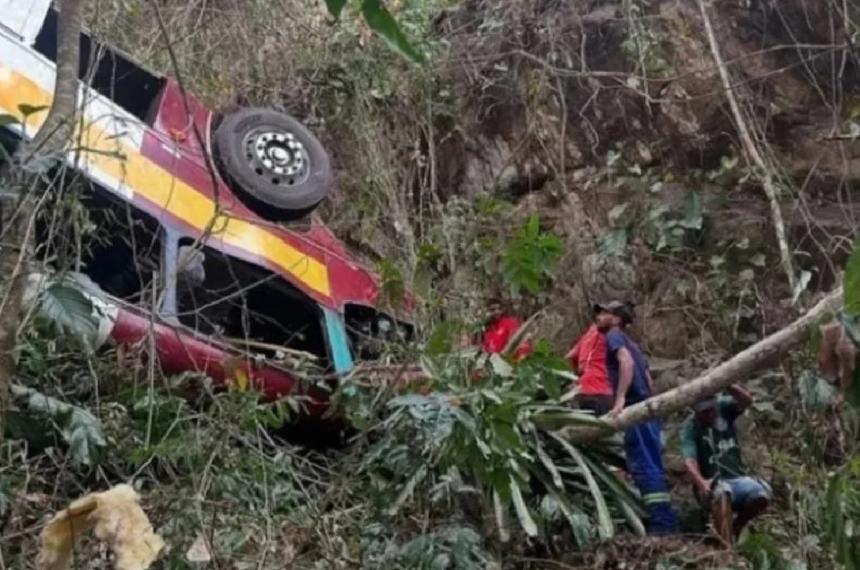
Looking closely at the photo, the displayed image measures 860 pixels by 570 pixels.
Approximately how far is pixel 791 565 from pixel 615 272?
322 cm

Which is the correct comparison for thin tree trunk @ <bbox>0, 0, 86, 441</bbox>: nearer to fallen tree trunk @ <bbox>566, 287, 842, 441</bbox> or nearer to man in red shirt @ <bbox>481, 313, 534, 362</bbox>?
fallen tree trunk @ <bbox>566, 287, 842, 441</bbox>

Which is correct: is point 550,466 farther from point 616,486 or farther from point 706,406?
point 706,406

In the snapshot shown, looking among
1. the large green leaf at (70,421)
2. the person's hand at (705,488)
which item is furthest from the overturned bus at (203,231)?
the person's hand at (705,488)

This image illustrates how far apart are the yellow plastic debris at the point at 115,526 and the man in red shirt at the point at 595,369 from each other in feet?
9.04

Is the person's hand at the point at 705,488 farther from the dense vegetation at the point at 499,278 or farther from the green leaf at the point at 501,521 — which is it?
the green leaf at the point at 501,521

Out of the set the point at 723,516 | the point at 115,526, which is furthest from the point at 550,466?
the point at 115,526

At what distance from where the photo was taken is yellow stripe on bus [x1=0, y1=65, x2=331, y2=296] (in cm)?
493

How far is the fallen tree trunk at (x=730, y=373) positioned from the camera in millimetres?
3871

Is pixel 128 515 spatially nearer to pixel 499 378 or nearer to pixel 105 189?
pixel 499 378

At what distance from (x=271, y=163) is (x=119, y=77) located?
80 cm

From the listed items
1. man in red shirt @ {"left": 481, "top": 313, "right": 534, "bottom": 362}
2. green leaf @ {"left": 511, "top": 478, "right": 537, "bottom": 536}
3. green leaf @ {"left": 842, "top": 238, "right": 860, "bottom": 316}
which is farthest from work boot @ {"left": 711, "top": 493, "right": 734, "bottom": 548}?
green leaf @ {"left": 842, "top": 238, "right": 860, "bottom": 316}

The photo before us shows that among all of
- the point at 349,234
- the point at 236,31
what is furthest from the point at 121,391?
the point at 236,31

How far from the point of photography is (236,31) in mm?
8086

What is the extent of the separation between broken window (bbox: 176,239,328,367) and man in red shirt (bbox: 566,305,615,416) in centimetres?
117
